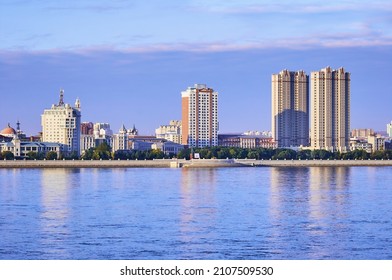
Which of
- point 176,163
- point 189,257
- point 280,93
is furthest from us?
point 280,93

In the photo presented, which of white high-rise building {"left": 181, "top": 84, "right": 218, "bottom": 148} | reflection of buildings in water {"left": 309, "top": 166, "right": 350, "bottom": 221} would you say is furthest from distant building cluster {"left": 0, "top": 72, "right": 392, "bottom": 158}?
reflection of buildings in water {"left": 309, "top": 166, "right": 350, "bottom": 221}

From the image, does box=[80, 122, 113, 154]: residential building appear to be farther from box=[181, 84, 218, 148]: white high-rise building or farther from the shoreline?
the shoreline

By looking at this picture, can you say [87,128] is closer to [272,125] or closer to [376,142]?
[272,125]

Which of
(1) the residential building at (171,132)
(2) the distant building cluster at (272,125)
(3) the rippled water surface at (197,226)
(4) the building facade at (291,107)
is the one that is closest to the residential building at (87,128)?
(2) the distant building cluster at (272,125)

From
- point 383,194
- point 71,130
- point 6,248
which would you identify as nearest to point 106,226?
point 6,248

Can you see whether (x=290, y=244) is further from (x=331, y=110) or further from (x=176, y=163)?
(x=331, y=110)

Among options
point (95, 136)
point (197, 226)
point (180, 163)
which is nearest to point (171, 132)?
point (95, 136)
